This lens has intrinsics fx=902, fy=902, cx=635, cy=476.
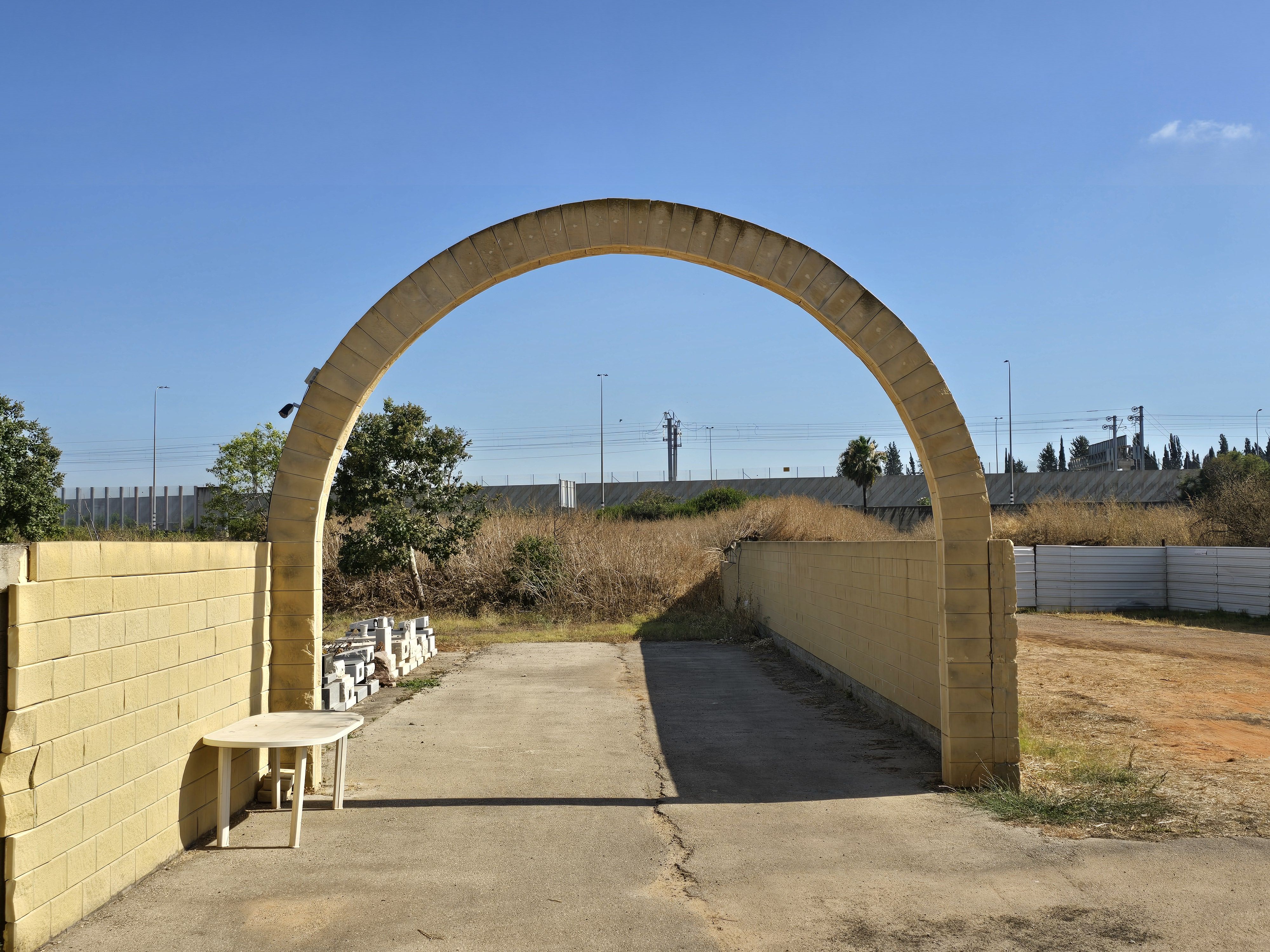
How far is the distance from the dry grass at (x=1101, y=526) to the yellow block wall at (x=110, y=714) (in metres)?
23.8

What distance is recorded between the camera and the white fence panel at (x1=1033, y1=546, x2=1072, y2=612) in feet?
72.4

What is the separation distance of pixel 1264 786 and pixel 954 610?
8.74ft

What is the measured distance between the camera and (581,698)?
10789mm

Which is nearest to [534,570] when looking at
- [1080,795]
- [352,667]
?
[352,667]

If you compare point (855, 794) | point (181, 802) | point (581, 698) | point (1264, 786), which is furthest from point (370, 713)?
point (1264, 786)

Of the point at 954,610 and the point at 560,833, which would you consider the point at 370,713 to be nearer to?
the point at 560,833

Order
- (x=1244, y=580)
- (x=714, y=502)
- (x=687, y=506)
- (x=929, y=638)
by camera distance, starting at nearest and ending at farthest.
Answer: (x=929, y=638), (x=1244, y=580), (x=714, y=502), (x=687, y=506)

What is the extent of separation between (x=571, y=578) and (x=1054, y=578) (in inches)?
467

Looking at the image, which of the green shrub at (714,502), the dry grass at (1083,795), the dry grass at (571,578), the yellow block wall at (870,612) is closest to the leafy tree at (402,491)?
the dry grass at (571,578)

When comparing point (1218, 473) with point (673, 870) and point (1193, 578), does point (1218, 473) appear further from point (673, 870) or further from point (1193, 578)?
point (673, 870)

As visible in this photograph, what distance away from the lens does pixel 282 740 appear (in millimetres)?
5039

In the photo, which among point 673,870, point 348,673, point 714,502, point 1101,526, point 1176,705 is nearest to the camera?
point 673,870

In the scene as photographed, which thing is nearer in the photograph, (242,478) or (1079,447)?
(242,478)

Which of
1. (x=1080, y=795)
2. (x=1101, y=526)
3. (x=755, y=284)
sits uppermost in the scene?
(x=755, y=284)
